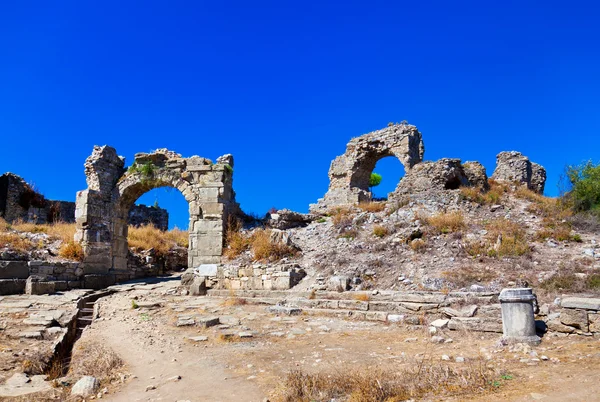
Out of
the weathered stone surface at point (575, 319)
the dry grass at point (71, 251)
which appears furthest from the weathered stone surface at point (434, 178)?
the dry grass at point (71, 251)

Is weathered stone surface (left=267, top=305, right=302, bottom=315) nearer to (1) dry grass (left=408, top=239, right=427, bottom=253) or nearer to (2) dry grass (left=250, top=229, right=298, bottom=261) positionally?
(2) dry grass (left=250, top=229, right=298, bottom=261)

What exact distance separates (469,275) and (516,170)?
14.4 metres

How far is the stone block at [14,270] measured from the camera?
11.4 metres

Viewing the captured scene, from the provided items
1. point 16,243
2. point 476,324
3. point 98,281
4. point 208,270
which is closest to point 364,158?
point 208,270

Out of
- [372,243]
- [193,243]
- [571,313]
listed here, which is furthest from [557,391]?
[193,243]

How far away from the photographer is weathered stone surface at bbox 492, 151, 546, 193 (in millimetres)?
21234

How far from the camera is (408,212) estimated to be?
1378 cm

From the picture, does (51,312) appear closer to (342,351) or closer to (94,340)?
(94,340)

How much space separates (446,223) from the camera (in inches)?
472

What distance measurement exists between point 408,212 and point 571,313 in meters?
7.66

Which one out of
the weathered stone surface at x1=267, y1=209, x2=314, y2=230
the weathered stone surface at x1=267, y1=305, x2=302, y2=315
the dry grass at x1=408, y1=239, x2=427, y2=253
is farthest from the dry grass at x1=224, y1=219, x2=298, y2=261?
the dry grass at x1=408, y1=239, x2=427, y2=253

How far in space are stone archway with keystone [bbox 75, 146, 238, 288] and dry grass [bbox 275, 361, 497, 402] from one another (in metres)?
9.01

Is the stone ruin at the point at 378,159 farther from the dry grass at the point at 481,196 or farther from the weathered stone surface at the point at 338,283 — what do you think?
the weathered stone surface at the point at 338,283

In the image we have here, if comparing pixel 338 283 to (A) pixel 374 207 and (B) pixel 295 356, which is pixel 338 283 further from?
(A) pixel 374 207
